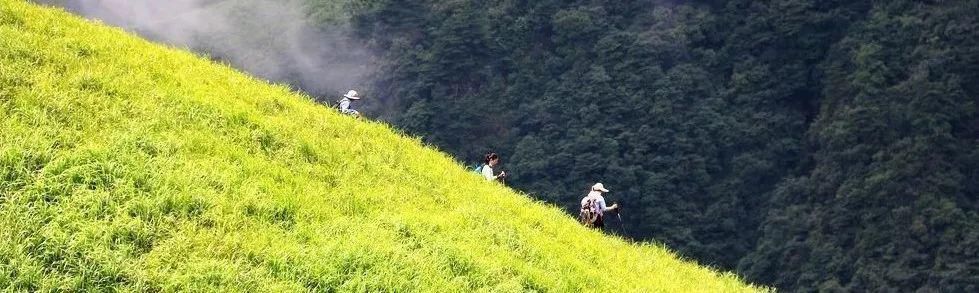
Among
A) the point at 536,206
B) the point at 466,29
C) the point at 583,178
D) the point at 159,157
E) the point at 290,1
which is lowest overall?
the point at 583,178

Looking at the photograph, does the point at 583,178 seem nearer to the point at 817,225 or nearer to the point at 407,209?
the point at 817,225

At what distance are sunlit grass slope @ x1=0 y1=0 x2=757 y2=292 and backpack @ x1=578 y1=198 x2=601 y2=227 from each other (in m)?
2.06

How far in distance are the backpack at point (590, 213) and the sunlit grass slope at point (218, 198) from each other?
206 centimetres

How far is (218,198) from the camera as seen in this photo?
802 centimetres

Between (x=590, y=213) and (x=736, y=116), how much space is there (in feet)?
256

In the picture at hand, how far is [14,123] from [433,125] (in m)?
92.4

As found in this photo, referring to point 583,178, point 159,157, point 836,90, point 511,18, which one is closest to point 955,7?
point 836,90

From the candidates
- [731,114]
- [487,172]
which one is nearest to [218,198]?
[487,172]

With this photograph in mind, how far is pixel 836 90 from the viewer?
275 feet

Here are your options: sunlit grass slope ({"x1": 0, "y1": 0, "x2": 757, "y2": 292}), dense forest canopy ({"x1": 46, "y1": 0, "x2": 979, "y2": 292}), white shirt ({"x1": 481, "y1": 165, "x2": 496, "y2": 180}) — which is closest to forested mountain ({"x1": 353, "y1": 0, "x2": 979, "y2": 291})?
dense forest canopy ({"x1": 46, "y1": 0, "x2": 979, "y2": 292})

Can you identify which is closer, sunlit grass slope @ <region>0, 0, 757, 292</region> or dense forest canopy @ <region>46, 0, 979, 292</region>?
sunlit grass slope @ <region>0, 0, 757, 292</region>

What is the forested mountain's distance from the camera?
6725 cm

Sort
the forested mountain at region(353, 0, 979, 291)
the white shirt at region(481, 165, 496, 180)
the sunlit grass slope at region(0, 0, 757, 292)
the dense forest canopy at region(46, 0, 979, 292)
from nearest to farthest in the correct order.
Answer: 1. the sunlit grass slope at region(0, 0, 757, 292)
2. the white shirt at region(481, 165, 496, 180)
3. the forested mountain at region(353, 0, 979, 291)
4. the dense forest canopy at region(46, 0, 979, 292)

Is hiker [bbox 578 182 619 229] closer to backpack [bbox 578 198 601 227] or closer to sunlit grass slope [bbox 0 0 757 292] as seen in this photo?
backpack [bbox 578 198 601 227]
